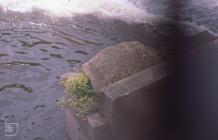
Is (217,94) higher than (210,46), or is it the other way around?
(210,46)

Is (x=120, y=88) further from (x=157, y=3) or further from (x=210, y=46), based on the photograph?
(x=157, y=3)

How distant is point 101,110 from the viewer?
22.3 ft

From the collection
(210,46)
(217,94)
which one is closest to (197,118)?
(217,94)

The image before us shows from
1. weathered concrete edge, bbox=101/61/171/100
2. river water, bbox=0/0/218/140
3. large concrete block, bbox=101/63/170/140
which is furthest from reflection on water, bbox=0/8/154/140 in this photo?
weathered concrete edge, bbox=101/61/171/100

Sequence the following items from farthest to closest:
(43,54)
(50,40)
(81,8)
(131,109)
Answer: (81,8), (50,40), (43,54), (131,109)

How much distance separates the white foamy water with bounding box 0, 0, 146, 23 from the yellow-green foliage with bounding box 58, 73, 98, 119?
6.76 meters

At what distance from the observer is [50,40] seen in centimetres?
1209

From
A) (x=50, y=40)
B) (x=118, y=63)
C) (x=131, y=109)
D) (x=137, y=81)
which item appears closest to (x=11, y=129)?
(x=118, y=63)

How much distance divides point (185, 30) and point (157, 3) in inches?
119

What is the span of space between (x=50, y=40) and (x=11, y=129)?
4319mm

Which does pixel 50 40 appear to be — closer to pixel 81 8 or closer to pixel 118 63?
pixel 81 8

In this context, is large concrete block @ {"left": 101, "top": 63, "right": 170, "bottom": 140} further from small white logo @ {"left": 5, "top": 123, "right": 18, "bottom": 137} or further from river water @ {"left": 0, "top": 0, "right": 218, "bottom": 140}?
small white logo @ {"left": 5, "top": 123, "right": 18, "bottom": 137}

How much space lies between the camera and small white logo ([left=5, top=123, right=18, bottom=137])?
8234mm

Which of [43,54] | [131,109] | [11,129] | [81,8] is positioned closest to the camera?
[131,109]
